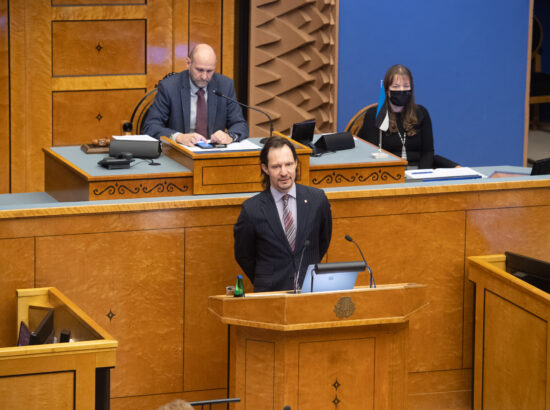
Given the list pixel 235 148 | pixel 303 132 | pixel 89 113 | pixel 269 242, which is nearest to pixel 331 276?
pixel 269 242

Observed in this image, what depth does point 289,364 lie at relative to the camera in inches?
181

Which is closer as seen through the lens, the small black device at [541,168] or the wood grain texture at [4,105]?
the small black device at [541,168]

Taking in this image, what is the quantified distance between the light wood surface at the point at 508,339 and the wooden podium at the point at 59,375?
6.56 ft

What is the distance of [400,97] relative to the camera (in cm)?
663

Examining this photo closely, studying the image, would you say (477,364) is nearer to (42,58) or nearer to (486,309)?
(486,309)

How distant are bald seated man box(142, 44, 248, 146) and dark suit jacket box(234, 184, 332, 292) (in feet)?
5.05

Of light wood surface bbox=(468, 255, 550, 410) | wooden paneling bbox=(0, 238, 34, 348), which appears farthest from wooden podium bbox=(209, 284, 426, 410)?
wooden paneling bbox=(0, 238, 34, 348)

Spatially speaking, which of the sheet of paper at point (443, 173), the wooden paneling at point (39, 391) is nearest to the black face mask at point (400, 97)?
the sheet of paper at point (443, 173)

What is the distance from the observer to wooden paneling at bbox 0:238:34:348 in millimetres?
5020

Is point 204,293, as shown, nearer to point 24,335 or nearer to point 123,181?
point 123,181

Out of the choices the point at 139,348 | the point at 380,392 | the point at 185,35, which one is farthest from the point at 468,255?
the point at 185,35

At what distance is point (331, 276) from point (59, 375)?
45.1 inches

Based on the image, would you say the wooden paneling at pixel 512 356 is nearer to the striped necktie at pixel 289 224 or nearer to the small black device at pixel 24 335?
the striped necktie at pixel 289 224

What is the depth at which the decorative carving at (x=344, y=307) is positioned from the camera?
459cm
